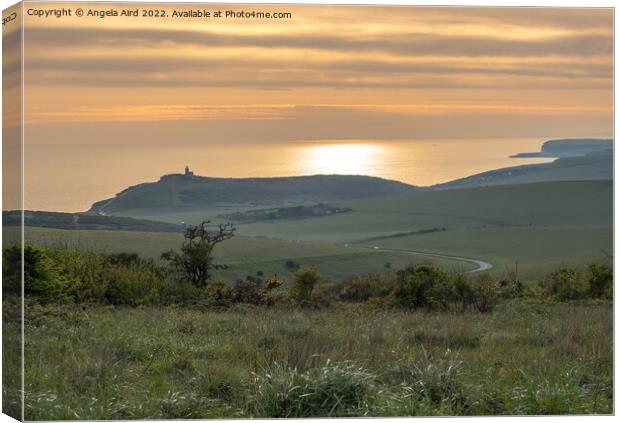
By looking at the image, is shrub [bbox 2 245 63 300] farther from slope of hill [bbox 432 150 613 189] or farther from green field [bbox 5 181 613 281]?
slope of hill [bbox 432 150 613 189]

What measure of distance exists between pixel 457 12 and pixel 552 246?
3.44 m

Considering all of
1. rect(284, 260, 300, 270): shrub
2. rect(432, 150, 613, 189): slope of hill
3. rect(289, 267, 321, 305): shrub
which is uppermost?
rect(432, 150, 613, 189): slope of hill

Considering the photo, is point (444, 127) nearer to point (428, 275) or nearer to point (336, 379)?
point (428, 275)

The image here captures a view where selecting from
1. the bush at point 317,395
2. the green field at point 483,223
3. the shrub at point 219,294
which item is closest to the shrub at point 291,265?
the green field at point 483,223

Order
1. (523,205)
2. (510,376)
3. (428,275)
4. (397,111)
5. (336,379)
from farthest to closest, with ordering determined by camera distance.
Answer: (428,275) < (523,205) < (397,111) < (510,376) < (336,379)

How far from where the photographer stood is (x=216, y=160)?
11273 mm

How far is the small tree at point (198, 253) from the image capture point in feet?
40.1

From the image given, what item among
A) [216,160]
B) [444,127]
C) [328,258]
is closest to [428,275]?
[328,258]

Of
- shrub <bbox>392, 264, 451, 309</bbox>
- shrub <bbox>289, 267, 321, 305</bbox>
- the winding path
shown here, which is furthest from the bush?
shrub <bbox>392, 264, 451, 309</bbox>

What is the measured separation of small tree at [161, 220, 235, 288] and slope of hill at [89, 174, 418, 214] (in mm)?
445

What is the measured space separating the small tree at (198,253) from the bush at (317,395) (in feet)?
9.61

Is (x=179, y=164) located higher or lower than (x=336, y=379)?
higher

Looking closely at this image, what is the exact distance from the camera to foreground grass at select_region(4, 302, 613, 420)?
9516 mm

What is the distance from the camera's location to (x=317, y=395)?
9.45 metres
